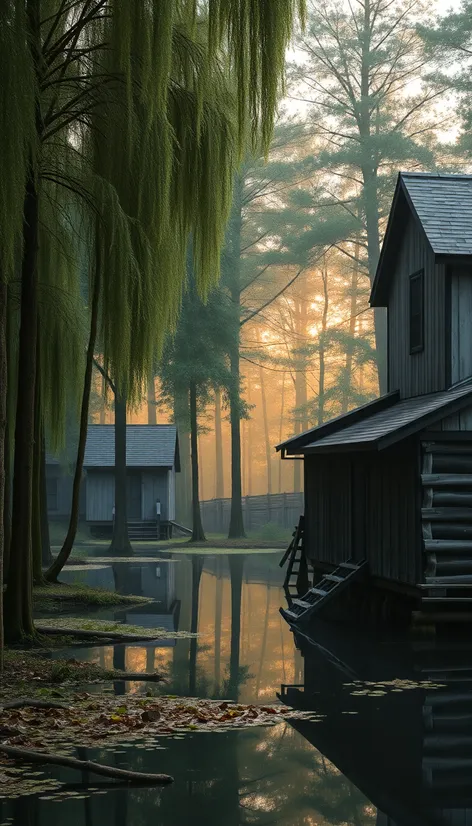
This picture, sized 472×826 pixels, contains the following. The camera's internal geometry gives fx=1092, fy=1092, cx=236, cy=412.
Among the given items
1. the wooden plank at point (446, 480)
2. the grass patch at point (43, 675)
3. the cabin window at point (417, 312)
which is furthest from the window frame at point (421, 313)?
the grass patch at point (43, 675)

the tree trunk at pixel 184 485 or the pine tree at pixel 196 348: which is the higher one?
the pine tree at pixel 196 348

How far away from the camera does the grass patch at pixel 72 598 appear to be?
18.4 metres

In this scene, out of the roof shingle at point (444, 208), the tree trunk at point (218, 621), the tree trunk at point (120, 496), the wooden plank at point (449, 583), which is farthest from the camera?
the tree trunk at point (120, 496)

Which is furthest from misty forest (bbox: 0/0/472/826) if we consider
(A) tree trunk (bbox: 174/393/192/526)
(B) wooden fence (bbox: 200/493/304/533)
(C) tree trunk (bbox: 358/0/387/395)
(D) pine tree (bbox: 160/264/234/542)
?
(A) tree trunk (bbox: 174/393/192/526)

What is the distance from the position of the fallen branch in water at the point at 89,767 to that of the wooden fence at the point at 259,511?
42603 mm

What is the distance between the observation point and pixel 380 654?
13.7 metres

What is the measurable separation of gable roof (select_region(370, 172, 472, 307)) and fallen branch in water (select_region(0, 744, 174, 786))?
38.0ft

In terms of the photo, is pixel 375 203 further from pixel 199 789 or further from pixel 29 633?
pixel 199 789

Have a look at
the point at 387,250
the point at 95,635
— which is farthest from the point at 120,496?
the point at 95,635

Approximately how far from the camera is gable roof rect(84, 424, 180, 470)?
146 ft

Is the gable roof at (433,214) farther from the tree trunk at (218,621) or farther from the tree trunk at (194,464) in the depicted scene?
the tree trunk at (194,464)

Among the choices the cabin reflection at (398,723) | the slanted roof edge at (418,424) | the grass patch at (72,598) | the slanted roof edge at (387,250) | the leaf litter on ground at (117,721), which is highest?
the slanted roof edge at (387,250)

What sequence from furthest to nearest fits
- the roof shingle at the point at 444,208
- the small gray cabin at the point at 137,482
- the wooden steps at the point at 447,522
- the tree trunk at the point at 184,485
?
the tree trunk at the point at 184,485 → the small gray cabin at the point at 137,482 → the roof shingle at the point at 444,208 → the wooden steps at the point at 447,522

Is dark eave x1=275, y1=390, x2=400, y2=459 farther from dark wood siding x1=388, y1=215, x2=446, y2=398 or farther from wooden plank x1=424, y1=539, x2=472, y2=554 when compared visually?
wooden plank x1=424, y1=539, x2=472, y2=554
